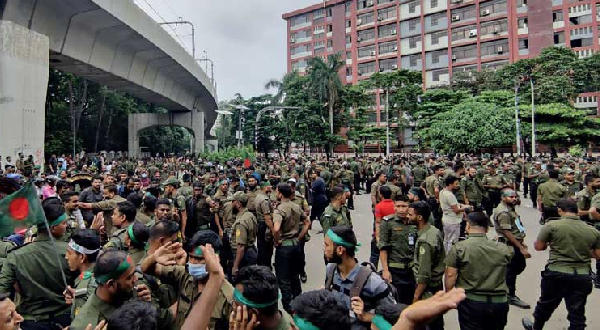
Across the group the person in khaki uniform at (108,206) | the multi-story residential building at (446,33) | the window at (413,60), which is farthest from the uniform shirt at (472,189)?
the window at (413,60)

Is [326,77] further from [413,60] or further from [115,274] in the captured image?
[115,274]

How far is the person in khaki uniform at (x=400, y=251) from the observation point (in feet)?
14.9

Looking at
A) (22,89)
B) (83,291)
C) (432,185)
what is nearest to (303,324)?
(83,291)

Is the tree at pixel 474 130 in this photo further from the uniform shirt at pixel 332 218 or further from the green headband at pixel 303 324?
the green headband at pixel 303 324

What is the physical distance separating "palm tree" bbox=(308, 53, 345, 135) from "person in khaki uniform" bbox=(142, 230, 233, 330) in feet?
123

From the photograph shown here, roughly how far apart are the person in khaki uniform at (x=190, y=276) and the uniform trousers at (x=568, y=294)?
361 centimetres

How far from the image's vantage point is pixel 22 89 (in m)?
12.3

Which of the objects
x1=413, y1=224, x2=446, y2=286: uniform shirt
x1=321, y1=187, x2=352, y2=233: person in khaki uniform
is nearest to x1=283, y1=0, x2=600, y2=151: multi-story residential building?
x1=321, y1=187, x2=352, y2=233: person in khaki uniform

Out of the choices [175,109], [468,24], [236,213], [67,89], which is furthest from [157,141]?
[236,213]

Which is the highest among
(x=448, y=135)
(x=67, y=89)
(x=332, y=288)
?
(x=67, y=89)

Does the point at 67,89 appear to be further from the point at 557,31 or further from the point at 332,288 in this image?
the point at 557,31

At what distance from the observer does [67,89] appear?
115ft

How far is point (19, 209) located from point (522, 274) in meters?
7.26

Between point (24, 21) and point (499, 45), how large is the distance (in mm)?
48190
